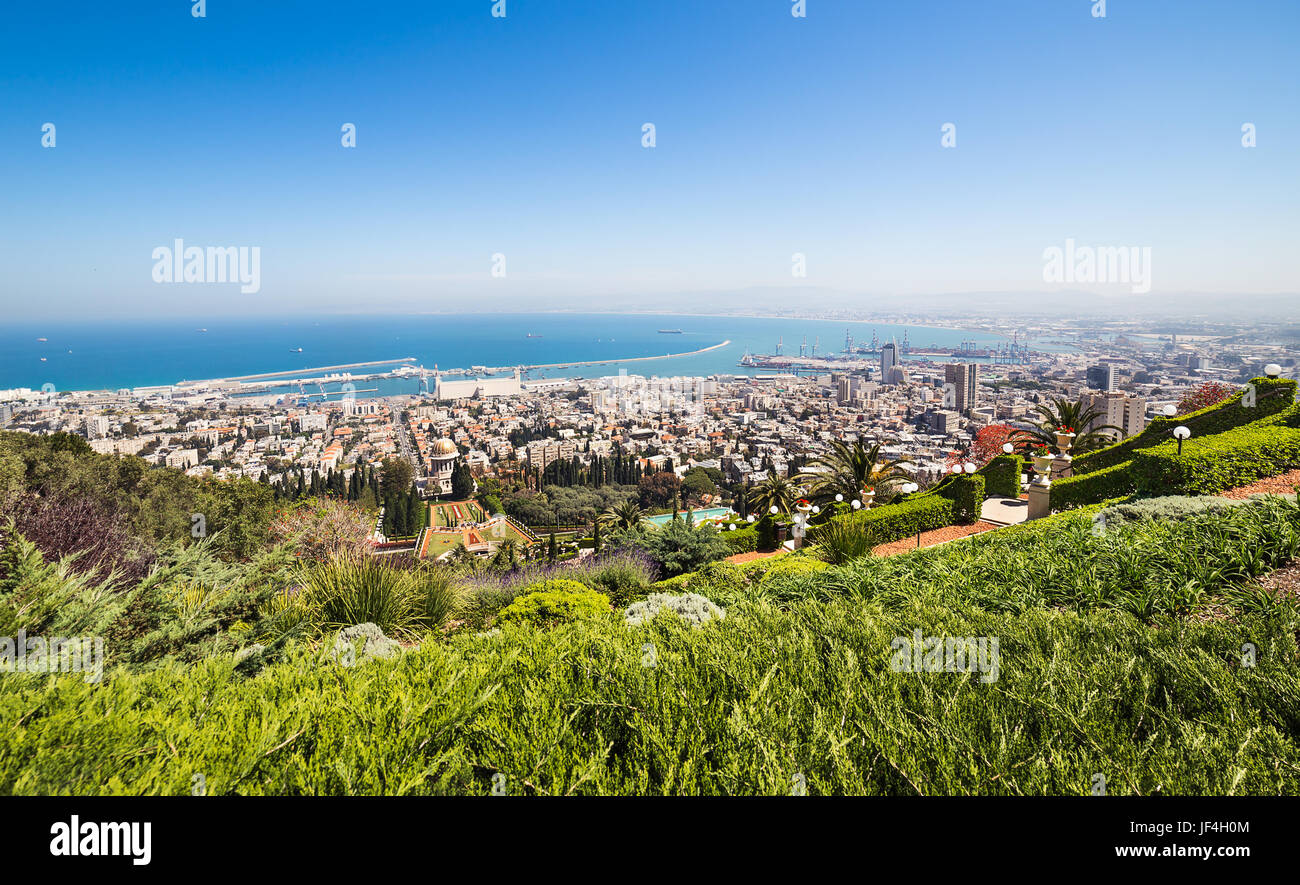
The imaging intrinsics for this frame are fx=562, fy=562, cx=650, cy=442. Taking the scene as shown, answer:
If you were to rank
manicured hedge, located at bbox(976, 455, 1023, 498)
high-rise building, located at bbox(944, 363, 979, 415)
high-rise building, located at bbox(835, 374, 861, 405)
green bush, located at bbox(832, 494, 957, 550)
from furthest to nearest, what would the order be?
1. high-rise building, located at bbox(835, 374, 861, 405)
2. high-rise building, located at bbox(944, 363, 979, 415)
3. manicured hedge, located at bbox(976, 455, 1023, 498)
4. green bush, located at bbox(832, 494, 957, 550)

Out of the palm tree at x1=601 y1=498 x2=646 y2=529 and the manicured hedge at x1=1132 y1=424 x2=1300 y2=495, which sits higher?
the manicured hedge at x1=1132 y1=424 x2=1300 y2=495

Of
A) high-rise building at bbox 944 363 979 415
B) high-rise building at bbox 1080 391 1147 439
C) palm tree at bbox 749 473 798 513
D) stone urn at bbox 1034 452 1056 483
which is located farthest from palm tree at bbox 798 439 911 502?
high-rise building at bbox 944 363 979 415

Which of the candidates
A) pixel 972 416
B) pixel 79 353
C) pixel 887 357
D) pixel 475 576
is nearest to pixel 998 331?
pixel 887 357

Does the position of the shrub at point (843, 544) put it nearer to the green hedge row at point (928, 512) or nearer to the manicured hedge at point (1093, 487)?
the green hedge row at point (928, 512)

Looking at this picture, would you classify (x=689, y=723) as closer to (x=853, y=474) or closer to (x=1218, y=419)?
(x=853, y=474)

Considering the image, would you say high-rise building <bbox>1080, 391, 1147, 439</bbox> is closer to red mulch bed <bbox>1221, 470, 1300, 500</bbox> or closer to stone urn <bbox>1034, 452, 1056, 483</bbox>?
stone urn <bbox>1034, 452, 1056, 483</bbox>

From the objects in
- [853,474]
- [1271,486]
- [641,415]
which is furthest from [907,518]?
[641,415]
